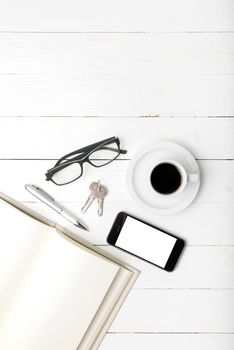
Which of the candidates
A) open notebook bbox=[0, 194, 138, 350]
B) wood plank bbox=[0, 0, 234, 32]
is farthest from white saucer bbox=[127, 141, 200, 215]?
wood plank bbox=[0, 0, 234, 32]

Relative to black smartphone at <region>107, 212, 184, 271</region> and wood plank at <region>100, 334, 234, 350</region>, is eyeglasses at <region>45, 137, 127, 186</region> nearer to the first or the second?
black smartphone at <region>107, 212, 184, 271</region>

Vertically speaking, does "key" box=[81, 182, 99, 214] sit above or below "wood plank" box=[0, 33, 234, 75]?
below

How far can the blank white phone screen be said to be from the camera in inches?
30.5

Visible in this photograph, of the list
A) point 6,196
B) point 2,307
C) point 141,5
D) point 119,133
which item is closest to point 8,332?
point 2,307

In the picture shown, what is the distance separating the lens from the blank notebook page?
0.76m

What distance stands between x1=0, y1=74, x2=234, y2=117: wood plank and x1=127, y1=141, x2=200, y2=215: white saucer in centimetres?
8

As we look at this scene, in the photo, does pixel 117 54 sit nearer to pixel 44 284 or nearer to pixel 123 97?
pixel 123 97

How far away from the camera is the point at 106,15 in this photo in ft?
2.57

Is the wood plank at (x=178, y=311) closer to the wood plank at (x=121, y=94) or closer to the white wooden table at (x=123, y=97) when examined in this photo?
the white wooden table at (x=123, y=97)

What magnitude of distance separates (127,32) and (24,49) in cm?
20

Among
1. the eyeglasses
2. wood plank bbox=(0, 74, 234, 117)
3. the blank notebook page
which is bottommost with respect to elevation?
the blank notebook page

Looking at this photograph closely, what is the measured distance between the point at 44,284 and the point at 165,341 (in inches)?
10.6

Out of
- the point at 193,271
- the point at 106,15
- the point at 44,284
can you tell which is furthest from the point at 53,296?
the point at 106,15

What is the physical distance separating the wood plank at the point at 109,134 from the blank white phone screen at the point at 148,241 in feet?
0.46
